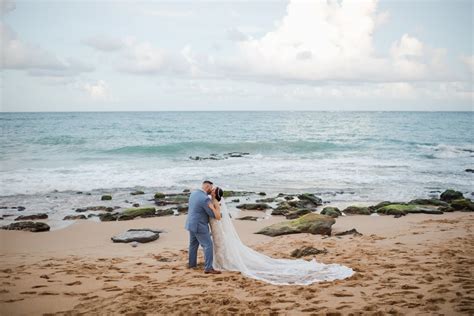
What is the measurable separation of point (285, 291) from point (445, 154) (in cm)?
3735

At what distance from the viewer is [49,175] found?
78.0 ft

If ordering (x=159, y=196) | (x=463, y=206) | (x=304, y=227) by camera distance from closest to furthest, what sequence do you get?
1. (x=304, y=227)
2. (x=463, y=206)
3. (x=159, y=196)

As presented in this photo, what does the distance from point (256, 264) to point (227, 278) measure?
0.82m

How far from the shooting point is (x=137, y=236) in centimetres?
1110

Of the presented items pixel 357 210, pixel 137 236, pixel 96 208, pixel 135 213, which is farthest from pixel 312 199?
pixel 96 208

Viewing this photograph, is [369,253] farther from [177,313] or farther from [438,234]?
[177,313]

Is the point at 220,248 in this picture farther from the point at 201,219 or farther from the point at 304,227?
the point at 304,227

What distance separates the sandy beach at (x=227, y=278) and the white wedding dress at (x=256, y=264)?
0.32 metres

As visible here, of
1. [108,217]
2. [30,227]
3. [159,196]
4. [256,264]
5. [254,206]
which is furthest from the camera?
[159,196]

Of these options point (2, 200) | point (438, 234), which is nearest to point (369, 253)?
point (438, 234)

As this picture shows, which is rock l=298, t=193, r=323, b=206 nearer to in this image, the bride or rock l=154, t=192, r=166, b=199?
rock l=154, t=192, r=166, b=199

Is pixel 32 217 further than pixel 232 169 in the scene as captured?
No

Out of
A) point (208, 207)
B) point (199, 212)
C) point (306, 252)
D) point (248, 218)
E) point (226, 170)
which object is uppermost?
point (208, 207)

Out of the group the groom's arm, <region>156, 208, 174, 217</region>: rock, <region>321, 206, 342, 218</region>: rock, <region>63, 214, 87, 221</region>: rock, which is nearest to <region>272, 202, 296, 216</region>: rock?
<region>321, 206, 342, 218</region>: rock
